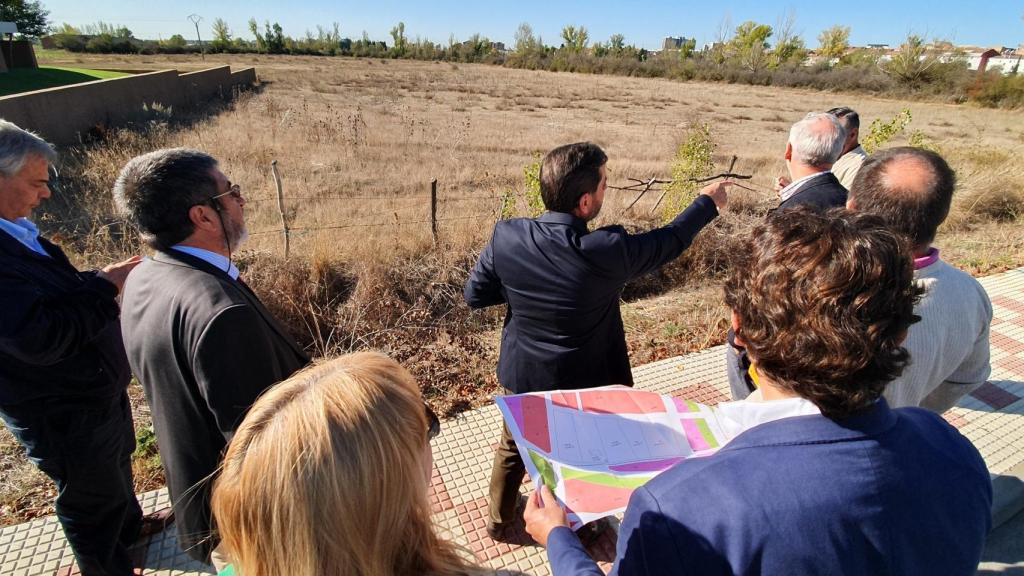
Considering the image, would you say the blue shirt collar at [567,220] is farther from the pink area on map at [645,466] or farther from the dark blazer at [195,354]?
the dark blazer at [195,354]

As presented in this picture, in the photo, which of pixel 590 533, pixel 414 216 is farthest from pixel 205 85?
pixel 590 533

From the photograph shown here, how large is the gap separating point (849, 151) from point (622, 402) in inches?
140

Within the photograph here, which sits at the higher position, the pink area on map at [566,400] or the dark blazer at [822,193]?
the dark blazer at [822,193]

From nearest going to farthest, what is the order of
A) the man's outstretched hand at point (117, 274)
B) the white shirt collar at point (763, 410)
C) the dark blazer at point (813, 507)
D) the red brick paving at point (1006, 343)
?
the dark blazer at point (813, 507) → the white shirt collar at point (763, 410) → the man's outstretched hand at point (117, 274) → the red brick paving at point (1006, 343)

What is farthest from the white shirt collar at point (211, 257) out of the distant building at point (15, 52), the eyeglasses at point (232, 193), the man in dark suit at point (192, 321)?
the distant building at point (15, 52)

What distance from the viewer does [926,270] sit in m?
1.81

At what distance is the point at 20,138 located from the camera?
2.11m

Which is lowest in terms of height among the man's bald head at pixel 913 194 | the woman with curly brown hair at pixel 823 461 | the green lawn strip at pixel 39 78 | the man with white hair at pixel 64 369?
the green lawn strip at pixel 39 78

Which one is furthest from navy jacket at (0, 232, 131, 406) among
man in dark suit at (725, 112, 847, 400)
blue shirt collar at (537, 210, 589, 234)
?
man in dark suit at (725, 112, 847, 400)

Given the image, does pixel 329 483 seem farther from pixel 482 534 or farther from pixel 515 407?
pixel 482 534

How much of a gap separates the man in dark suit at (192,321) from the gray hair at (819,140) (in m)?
3.06

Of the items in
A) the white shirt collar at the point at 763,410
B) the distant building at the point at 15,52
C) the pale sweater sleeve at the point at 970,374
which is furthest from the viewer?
the distant building at the point at 15,52

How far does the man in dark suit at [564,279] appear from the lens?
221cm

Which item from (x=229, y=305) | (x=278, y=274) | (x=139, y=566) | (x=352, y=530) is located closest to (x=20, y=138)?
(x=229, y=305)
